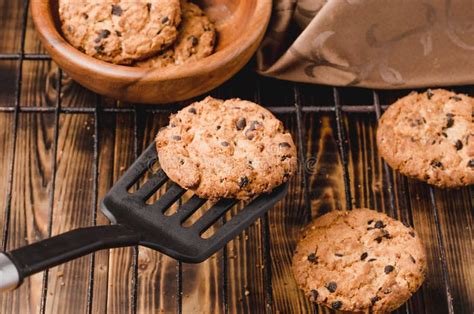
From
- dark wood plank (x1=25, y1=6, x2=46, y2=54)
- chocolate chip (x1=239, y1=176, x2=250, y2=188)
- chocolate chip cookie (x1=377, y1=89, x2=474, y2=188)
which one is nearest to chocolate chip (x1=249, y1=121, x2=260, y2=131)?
chocolate chip (x1=239, y1=176, x2=250, y2=188)

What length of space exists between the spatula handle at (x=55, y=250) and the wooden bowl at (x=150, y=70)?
0.30 metres

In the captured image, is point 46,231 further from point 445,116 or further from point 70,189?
point 445,116

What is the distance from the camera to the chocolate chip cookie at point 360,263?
1369 millimetres

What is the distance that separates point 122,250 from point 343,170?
48cm

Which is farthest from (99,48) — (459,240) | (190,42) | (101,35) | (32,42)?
(459,240)

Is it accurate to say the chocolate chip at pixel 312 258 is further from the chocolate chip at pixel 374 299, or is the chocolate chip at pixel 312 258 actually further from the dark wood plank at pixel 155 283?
the dark wood plank at pixel 155 283

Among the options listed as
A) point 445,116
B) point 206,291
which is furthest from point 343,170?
point 206,291

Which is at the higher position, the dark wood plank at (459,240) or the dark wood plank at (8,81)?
the dark wood plank at (8,81)

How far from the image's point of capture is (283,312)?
153 centimetres

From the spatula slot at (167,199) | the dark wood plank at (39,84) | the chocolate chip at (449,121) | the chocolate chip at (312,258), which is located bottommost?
the chocolate chip at (312,258)

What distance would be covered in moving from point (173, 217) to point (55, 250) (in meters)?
0.26

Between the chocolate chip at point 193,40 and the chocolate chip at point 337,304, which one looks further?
the chocolate chip at point 193,40

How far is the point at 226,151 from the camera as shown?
1.36 meters

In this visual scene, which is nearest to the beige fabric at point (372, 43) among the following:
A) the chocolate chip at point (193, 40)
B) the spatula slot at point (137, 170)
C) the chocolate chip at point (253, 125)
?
the chocolate chip at point (193, 40)
